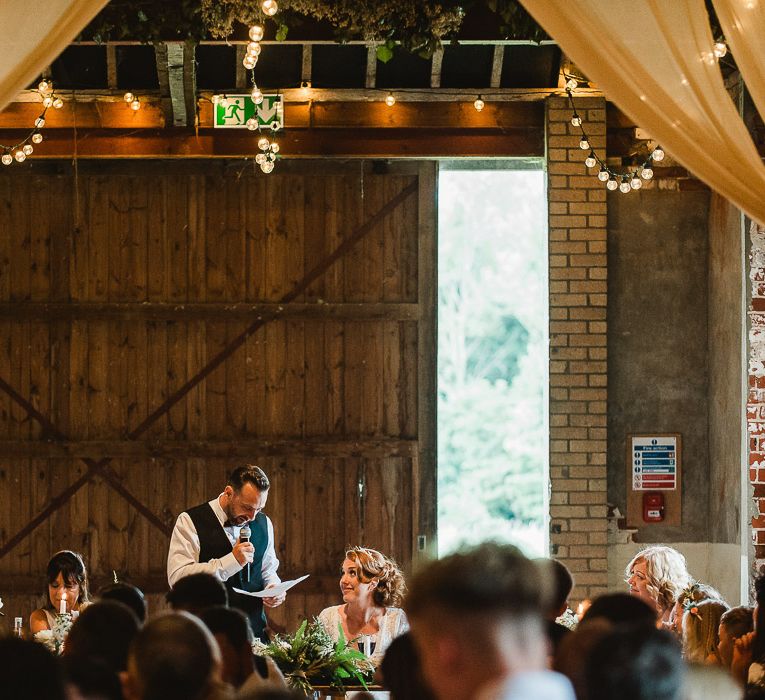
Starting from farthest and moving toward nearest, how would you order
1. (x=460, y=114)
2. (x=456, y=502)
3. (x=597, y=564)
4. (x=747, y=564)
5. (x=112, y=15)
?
(x=456, y=502), (x=460, y=114), (x=597, y=564), (x=747, y=564), (x=112, y=15)

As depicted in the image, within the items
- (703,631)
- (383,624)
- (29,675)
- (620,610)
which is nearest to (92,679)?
(29,675)

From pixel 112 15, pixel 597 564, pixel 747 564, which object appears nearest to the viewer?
pixel 112 15

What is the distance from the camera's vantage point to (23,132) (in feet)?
27.5

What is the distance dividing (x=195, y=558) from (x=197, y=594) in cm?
234

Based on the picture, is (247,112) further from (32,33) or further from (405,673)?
(405,673)

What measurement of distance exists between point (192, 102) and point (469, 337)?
8753 mm

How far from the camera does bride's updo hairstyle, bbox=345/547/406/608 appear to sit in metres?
5.91

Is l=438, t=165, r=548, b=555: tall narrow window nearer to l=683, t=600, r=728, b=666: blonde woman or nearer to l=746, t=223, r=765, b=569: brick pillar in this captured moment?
l=746, t=223, r=765, b=569: brick pillar

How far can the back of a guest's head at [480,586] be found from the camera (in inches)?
84.4

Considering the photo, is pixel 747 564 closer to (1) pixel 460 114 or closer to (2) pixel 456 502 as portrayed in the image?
(1) pixel 460 114

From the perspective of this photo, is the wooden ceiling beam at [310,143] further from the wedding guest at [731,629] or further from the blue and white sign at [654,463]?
the wedding guest at [731,629]

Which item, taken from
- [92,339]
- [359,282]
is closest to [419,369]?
[359,282]

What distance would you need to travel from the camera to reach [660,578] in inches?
225

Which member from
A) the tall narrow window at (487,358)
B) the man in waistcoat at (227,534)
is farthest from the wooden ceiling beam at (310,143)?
the tall narrow window at (487,358)
